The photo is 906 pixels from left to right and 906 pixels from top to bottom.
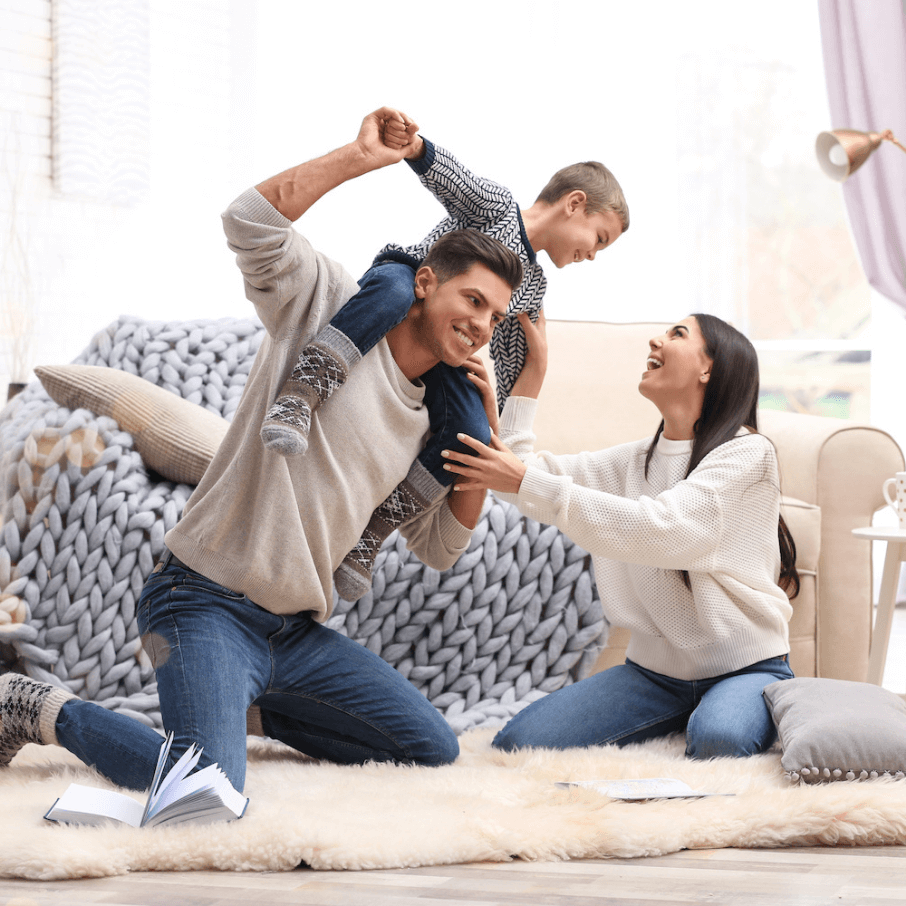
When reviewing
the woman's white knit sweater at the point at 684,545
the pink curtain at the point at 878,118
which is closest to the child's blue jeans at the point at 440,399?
the woman's white knit sweater at the point at 684,545

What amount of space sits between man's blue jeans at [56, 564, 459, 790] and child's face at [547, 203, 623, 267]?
762 millimetres

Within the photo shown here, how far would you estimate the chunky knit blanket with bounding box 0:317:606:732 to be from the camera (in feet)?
5.90

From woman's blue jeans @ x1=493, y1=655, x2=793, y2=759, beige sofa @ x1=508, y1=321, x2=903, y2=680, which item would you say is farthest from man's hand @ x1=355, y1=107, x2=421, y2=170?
beige sofa @ x1=508, y1=321, x2=903, y2=680

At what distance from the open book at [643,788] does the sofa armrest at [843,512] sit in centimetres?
75

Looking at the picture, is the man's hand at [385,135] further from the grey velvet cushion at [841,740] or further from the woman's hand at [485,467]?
the grey velvet cushion at [841,740]

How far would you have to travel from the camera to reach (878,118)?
360 cm

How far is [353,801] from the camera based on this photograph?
1343 millimetres

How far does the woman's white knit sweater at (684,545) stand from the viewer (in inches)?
65.0

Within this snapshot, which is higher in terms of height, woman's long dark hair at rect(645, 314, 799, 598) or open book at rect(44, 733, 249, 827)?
woman's long dark hair at rect(645, 314, 799, 598)

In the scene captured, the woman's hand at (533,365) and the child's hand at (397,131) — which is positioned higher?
the child's hand at (397,131)

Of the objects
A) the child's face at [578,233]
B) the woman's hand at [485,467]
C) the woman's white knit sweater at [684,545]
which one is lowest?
the woman's white knit sweater at [684,545]

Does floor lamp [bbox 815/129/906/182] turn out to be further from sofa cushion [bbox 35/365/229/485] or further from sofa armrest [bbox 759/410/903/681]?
sofa cushion [bbox 35/365/229/485]

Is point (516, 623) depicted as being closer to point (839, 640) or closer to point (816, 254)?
point (839, 640)

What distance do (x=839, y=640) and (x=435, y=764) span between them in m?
0.92
